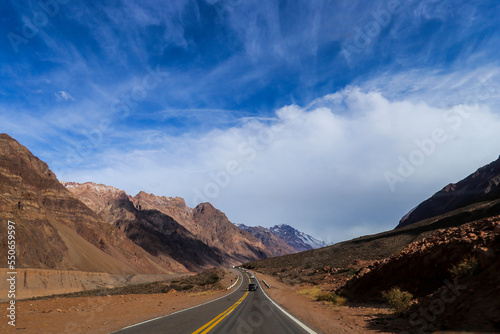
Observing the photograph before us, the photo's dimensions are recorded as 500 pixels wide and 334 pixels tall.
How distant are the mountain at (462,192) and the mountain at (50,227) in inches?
4011

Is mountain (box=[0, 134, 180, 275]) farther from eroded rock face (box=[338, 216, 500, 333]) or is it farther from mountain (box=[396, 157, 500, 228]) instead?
mountain (box=[396, 157, 500, 228])

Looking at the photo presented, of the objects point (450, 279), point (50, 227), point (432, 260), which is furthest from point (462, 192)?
point (50, 227)

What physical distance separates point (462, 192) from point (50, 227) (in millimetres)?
129452

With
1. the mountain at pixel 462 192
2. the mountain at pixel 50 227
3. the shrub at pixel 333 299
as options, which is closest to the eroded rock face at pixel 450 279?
the shrub at pixel 333 299

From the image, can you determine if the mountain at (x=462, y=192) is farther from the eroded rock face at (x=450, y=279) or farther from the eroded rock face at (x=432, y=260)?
the eroded rock face at (x=450, y=279)

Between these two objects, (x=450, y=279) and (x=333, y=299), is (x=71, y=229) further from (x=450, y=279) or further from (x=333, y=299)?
(x=450, y=279)

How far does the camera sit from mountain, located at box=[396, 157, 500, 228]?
8525cm

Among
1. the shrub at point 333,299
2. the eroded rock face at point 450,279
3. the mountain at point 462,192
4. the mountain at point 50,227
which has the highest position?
the mountain at point 50,227

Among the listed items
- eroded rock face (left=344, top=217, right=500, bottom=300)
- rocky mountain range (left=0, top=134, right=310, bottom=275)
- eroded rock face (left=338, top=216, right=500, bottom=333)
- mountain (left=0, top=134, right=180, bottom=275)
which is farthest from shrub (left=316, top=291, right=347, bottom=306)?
rocky mountain range (left=0, top=134, right=310, bottom=275)

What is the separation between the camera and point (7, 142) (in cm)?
8706

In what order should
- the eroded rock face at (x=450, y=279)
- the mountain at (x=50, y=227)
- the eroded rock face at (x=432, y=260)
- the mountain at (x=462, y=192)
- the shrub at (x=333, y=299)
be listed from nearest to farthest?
the eroded rock face at (x=450, y=279), the eroded rock face at (x=432, y=260), the shrub at (x=333, y=299), the mountain at (x=50, y=227), the mountain at (x=462, y=192)

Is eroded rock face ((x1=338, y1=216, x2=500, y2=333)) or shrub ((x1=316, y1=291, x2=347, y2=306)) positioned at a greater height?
eroded rock face ((x1=338, y1=216, x2=500, y2=333))

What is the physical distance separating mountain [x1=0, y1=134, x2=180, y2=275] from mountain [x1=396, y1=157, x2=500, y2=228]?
101880 millimetres

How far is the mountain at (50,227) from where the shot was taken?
61812 millimetres
